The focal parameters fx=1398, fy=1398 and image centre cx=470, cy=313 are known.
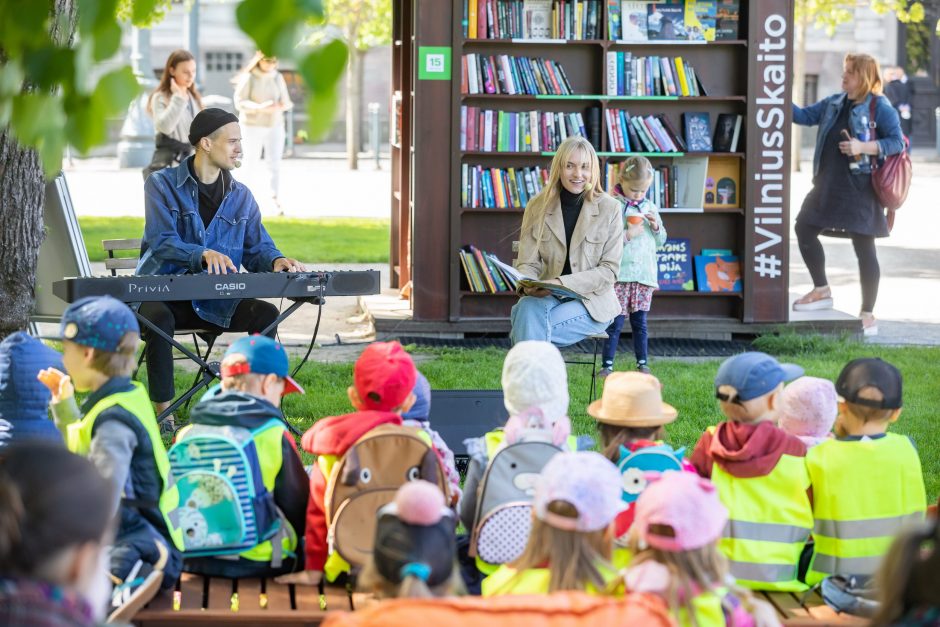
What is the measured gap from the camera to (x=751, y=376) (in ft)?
13.4

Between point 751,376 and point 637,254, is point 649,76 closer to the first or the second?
point 637,254

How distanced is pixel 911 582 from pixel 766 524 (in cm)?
165

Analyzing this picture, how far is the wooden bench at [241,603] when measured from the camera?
3.70 meters

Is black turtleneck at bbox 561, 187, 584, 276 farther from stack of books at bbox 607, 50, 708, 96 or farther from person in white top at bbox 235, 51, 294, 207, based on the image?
person in white top at bbox 235, 51, 294, 207

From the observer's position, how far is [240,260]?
680cm

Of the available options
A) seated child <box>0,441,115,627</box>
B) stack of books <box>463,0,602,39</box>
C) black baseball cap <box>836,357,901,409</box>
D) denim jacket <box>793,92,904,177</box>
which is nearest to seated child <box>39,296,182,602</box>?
seated child <box>0,441,115,627</box>

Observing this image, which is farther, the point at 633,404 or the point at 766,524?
the point at 633,404

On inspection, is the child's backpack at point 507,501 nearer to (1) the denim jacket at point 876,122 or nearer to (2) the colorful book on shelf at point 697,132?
(2) the colorful book on shelf at point 697,132

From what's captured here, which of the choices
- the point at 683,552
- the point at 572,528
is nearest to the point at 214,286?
the point at 572,528

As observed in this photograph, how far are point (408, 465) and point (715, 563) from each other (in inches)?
47.2

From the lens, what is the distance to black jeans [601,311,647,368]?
7895 mm

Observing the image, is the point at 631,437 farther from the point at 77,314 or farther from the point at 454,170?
the point at 454,170

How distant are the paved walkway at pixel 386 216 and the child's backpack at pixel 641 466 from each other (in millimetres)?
4884

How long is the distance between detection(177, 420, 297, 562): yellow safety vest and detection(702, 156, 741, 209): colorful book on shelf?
5.84m
